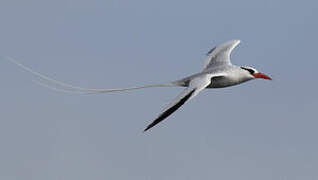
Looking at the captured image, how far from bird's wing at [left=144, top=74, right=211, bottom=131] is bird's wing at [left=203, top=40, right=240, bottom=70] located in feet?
9.00

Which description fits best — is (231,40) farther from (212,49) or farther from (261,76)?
(261,76)

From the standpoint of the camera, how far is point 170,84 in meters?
15.1

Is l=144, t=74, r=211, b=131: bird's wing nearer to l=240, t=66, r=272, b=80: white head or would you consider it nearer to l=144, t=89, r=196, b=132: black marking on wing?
l=144, t=89, r=196, b=132: black marking on wing

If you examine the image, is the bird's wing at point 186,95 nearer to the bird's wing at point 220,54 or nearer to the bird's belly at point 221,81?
the bird's belly at point 221,81

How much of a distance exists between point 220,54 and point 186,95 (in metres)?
5.16

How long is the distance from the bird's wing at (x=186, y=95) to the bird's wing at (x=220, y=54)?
2742mm

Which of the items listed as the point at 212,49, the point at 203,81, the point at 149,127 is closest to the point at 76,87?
the point at 149,127

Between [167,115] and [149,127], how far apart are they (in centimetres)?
50

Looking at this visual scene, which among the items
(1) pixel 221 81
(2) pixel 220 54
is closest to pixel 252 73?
(1) pixel 221 81

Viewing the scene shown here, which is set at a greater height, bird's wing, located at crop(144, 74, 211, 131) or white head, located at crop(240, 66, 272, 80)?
white head, located at crop(240, 66, 272, 80)

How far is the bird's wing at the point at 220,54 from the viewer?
17.0 meters

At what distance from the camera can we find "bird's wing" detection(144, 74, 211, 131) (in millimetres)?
11945

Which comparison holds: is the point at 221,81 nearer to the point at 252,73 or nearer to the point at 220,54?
the point at 252,73

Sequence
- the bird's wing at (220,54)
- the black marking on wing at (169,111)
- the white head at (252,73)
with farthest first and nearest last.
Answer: the bird's wing at (220,54) → the white head at (252,73) → the black marking on wing at (169,111)
